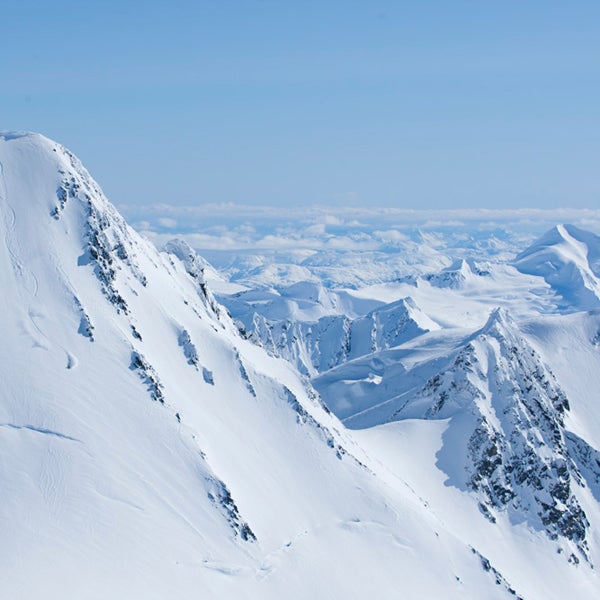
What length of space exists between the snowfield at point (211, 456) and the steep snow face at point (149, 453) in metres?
0.22

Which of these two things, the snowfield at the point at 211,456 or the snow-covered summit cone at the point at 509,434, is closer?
the snowfield at the point at 211,456

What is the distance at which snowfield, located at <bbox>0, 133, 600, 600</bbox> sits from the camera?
7738cm

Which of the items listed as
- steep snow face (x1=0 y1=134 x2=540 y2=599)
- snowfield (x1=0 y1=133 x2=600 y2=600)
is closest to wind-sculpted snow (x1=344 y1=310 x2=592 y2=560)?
snowfield (x1=0 y1=133 x2=600 y2=600)

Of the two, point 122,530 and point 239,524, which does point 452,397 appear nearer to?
point 239,524

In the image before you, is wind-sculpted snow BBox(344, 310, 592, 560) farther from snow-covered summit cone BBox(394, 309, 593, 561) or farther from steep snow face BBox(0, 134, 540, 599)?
steep snow face BBox(0, 134, 540, 599)

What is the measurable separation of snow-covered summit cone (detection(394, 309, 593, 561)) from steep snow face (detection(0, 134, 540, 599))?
10.7 meters

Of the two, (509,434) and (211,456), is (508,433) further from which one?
(211,456)

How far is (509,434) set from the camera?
132 metres

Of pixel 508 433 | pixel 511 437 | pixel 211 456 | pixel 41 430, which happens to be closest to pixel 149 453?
pixel 211 456

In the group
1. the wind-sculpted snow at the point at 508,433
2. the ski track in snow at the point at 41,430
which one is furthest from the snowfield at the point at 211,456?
the wind-sculpted snow at the point at 508,433

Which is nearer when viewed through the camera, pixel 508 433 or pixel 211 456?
pixel 211 456

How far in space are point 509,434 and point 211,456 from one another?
60.3 m

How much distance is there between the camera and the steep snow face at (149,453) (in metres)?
75.8

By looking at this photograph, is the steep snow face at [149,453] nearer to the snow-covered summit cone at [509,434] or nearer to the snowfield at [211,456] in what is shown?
the snowfield at [211,456]
